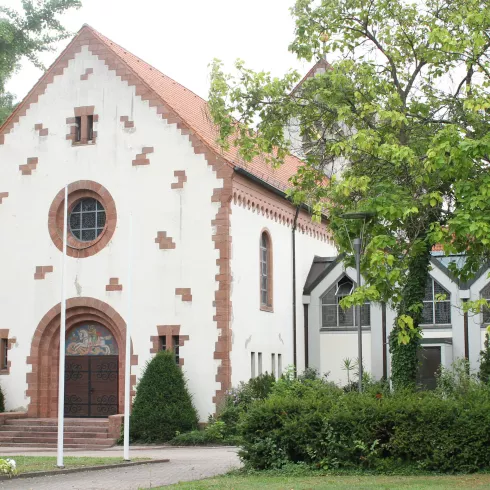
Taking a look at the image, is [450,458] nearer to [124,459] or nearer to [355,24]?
[124,459]

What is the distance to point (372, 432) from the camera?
17.4 meters

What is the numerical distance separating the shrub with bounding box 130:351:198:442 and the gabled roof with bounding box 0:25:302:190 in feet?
21.2

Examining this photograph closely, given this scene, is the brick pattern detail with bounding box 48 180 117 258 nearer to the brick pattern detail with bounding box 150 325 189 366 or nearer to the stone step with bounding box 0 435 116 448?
the brick pattern detail with bounding box 150 325 189 366

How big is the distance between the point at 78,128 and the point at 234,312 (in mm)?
8033

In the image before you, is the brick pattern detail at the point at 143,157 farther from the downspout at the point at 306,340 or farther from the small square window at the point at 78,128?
the downspout at the point at 306,340

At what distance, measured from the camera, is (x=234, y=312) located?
2867cm

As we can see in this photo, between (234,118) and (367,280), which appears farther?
(234,118)

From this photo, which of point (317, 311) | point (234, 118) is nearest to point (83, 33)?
point (234, 118)

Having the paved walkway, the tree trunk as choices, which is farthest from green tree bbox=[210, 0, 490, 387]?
the paved walkway

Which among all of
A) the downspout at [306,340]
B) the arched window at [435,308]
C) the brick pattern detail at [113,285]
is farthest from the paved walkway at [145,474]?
the arched window at [435,308]

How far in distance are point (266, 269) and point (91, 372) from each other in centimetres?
671

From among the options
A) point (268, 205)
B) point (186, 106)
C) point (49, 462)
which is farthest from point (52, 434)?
point (186, 106)

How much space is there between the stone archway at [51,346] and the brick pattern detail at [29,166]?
181 inches

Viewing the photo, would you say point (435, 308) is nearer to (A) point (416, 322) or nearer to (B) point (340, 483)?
(A) point (416, 322)
